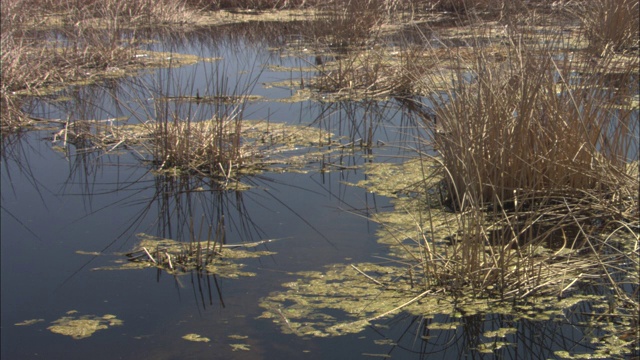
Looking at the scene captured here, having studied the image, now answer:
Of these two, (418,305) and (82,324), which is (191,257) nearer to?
(82,324)

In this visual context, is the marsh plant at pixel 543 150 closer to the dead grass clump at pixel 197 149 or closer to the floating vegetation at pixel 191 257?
the floating vegetation at pixel 191 257

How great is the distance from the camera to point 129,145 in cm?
480

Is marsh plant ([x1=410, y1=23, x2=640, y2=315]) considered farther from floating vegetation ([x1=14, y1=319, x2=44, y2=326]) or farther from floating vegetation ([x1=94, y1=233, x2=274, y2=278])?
floating vegetation ([x1=14, y1=319, x2=44, y2=326])

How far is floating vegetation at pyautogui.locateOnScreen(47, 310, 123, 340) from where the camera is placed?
263cm

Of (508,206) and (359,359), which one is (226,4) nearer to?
(508,206)

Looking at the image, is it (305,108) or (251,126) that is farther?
(305,108)

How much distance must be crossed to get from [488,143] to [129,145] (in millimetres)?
2190

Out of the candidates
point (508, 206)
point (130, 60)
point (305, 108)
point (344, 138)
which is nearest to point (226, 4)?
point (130, 60)

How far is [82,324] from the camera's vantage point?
2.69m

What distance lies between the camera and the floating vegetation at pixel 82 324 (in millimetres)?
2633

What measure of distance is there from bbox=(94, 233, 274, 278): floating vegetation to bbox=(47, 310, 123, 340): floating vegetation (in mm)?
382

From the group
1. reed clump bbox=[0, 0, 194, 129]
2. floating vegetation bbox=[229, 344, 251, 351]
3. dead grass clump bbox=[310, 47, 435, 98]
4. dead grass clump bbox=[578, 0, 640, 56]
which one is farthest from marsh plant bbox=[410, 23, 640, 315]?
reed clump bbox=[0, 0, 194, 129]

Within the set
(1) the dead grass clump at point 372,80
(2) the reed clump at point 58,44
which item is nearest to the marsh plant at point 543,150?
(1) the dead grass clump at point 372,80

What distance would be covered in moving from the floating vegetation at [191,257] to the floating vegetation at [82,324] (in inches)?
15.1
